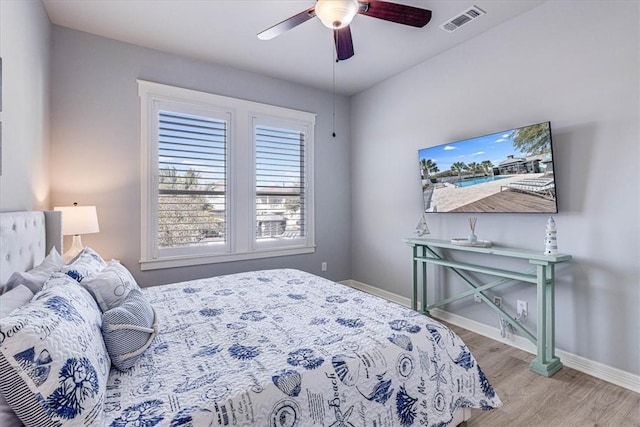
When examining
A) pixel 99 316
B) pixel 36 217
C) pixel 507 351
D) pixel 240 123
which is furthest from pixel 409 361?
pixel 240 123

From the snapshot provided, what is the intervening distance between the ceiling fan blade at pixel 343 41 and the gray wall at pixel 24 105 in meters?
1.92

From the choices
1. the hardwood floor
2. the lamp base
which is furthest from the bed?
the lamp base

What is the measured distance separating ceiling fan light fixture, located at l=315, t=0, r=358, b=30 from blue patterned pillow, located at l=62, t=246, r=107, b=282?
2.01 meters

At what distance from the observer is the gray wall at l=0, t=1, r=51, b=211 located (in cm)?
176

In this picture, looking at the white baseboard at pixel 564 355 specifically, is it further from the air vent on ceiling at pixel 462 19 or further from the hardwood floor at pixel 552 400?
the air vent on ceiling at pixel 462 19

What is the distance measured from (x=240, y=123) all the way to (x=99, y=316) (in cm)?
281

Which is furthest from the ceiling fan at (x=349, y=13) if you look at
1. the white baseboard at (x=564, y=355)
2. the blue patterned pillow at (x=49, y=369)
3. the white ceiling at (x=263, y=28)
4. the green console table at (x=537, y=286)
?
the white baseboard at (x=564, y=355)

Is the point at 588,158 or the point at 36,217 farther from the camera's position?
the point at 588,158

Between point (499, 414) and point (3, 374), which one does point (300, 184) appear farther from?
point (3, 374)

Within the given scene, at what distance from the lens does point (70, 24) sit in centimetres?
280

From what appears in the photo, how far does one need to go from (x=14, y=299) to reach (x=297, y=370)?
4.02ft

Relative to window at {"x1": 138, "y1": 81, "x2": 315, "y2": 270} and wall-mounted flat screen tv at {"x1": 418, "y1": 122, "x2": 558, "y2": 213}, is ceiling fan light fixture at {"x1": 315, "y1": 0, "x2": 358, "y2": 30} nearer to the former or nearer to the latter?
wall-mounted flat screen tv at {"x1": 418, "y1": 122, "x2": 558, "y2": 213}

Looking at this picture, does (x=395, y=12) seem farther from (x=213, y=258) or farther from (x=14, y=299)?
(x=213, y=258)

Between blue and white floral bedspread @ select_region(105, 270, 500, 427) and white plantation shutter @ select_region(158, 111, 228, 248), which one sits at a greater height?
white plantation shutter @ select_region(158, 111, 228, 248)
